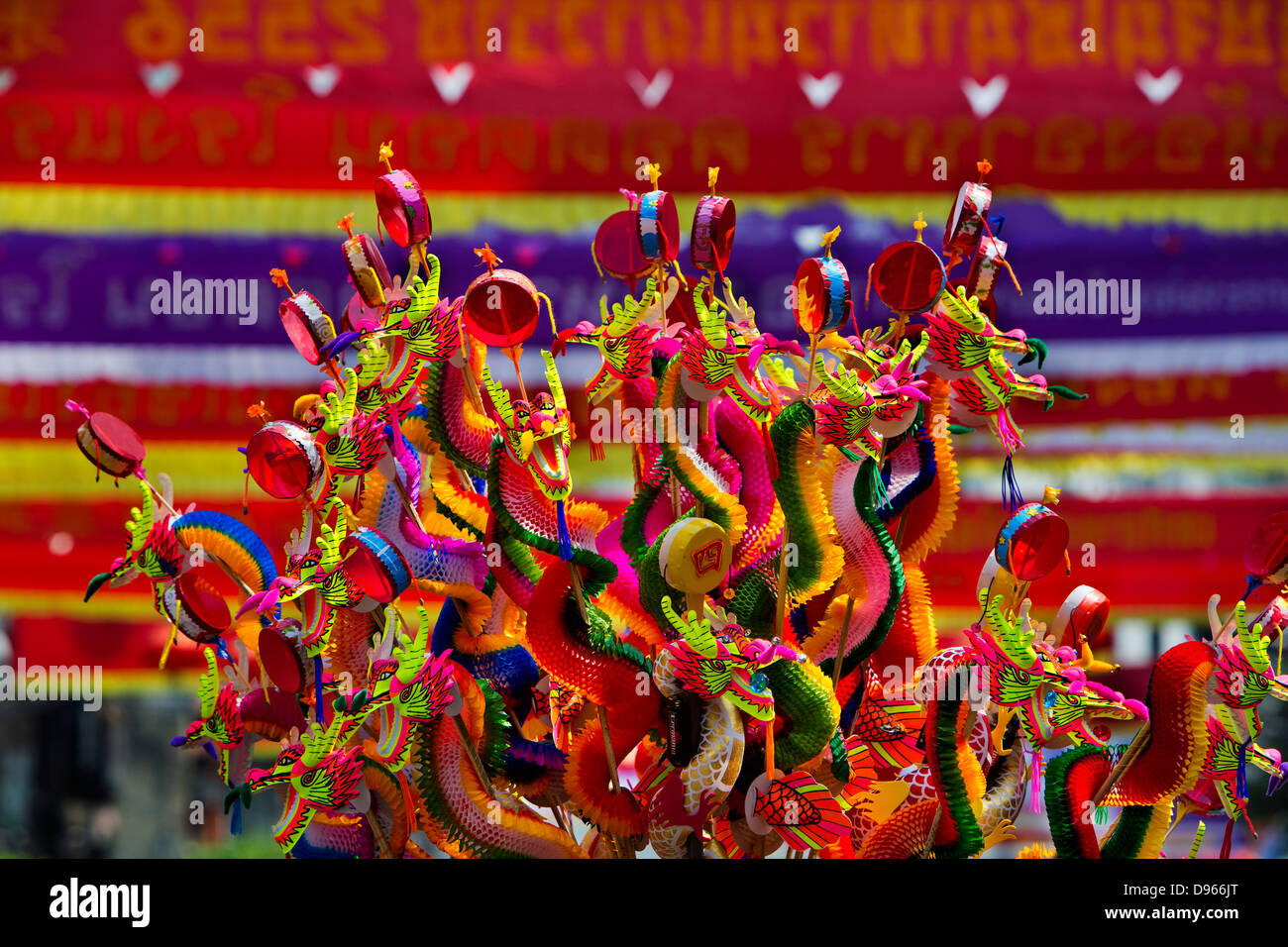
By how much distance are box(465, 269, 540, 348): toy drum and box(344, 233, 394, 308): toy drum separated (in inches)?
11.9

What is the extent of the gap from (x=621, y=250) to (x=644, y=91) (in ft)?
4.85

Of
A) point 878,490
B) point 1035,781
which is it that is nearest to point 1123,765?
point 1035,781

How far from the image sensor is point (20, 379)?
4266mm

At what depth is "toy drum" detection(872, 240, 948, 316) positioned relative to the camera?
2875 millimetres

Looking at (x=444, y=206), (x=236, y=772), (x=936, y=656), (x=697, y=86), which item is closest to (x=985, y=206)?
(x=936, y=656)

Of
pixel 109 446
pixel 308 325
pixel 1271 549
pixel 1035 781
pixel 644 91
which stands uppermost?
pixel 644 91

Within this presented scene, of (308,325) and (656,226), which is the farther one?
(308,325)

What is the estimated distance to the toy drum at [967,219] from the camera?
3.07 m

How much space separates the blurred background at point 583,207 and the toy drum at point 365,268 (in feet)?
3.91

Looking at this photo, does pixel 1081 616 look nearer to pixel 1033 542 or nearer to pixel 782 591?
pixel 1033 542

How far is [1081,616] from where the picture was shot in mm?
3197

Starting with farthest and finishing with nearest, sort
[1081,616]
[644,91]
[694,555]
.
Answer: [644,91]
[1081,616]
[694,555]

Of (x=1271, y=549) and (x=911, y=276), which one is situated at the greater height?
(x=911, y=276)

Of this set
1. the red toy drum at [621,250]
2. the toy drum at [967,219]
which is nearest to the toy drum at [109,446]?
the red toy drum at [621,250]
